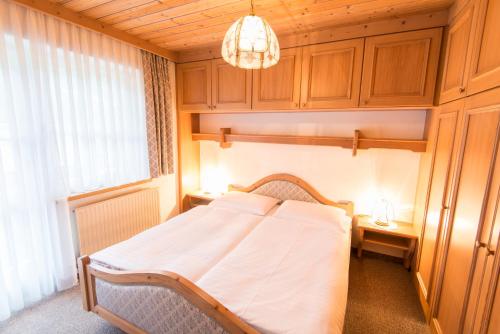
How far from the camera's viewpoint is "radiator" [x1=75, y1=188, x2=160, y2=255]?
2.37 meters

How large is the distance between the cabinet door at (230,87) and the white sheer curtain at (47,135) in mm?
1038

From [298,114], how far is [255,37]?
1.83m

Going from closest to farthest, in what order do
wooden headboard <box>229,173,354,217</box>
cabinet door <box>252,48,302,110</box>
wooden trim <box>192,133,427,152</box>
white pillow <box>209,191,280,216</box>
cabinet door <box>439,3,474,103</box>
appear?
1. cabinet door <box>439,3,474,103</box>
2. wooden trim <box>192,133,427,152</box>
3. cabinet door <box>252,48,302,110</box>
4. white pillow <box>209,191,280,216</box>
5. wooden headboard <box>229,173,354,217</box>

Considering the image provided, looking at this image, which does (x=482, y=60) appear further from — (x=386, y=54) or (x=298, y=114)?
(x=298, y=114)

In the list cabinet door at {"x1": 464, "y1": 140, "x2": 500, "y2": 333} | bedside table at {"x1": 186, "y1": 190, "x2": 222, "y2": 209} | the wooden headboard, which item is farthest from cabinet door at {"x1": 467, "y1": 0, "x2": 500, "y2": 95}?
bedside table at {"x1": 186, "y1": 190, "x2": 222, "y2": 209}

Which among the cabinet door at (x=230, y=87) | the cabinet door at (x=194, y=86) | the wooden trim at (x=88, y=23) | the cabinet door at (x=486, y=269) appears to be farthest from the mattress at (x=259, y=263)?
the wooden trim at (x=88, y=23)

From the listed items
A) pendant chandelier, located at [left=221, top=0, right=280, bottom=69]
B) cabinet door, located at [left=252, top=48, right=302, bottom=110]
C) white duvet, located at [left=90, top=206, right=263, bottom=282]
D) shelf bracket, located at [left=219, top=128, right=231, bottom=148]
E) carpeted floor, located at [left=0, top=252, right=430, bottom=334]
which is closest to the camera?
pendant chandelier, located at [left=221, top=0, right=280, bottom=69]

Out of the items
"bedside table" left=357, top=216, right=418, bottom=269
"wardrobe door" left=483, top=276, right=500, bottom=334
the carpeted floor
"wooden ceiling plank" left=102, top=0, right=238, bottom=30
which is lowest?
the carpeted floor

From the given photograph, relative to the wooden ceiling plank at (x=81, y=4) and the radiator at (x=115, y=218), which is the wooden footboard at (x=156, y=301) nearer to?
the radiator at (x=115, y=218)

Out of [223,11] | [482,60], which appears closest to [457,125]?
[482,60]

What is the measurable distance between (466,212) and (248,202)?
1962mm

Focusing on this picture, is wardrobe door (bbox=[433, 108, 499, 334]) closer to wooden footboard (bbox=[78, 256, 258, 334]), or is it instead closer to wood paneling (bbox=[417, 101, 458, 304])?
wood paneling (bbox=[417, 101, 458, 304])

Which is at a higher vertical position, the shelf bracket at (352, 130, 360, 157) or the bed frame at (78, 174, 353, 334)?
the shelf bracket at (352, 130, 360, 157)

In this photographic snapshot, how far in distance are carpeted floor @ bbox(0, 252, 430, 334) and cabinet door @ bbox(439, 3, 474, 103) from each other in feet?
5.71
